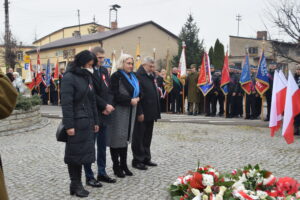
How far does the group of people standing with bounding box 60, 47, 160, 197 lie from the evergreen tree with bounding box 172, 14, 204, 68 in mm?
31429

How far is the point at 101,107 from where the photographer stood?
5145 millimetres

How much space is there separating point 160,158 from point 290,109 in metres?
2.62

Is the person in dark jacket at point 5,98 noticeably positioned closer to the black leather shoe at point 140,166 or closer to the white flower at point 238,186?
the white flower at point 238,186

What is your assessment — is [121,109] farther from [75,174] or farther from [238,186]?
[238,186]

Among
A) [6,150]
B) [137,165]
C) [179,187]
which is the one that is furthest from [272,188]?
[6,150]

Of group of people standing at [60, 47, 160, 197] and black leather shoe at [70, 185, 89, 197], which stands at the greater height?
group of people standing at [60, 47, 160, 197]

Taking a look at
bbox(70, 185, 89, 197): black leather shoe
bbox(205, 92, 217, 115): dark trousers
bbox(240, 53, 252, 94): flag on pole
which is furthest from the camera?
bbox(205, 92, 217, 115): dark trousers

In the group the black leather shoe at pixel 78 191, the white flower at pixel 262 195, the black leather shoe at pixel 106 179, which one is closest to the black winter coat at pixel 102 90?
the black leather shoe at pixel 106 179

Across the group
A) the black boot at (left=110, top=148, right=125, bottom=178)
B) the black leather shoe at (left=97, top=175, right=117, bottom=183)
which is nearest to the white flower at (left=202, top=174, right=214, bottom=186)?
the black leather shoe at (left=97, top=175, right=117, bottom=183)

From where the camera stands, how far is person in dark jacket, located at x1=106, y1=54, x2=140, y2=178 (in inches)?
214

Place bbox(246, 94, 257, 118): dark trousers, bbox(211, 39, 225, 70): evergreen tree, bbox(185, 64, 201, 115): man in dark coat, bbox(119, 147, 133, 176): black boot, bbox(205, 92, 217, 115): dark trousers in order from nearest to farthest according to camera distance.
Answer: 1. bbox(119, 147, 133, 176): black boot
2. bbox(246, 94, 257, 118): dark trousers
3. bbox(205, 92, 217, 115): dark trousers
4. bbox(185, 64, 201, 115): man in dark coat
5. bbox(211, 39, 225, 70): evergreen tree

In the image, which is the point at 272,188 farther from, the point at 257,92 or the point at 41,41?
the point at 41,41

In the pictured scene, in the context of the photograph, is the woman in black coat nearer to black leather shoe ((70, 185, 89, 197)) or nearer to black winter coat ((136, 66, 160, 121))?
black leather shoe ((70, 185, 89, 197))

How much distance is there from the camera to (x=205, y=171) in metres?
4.51
